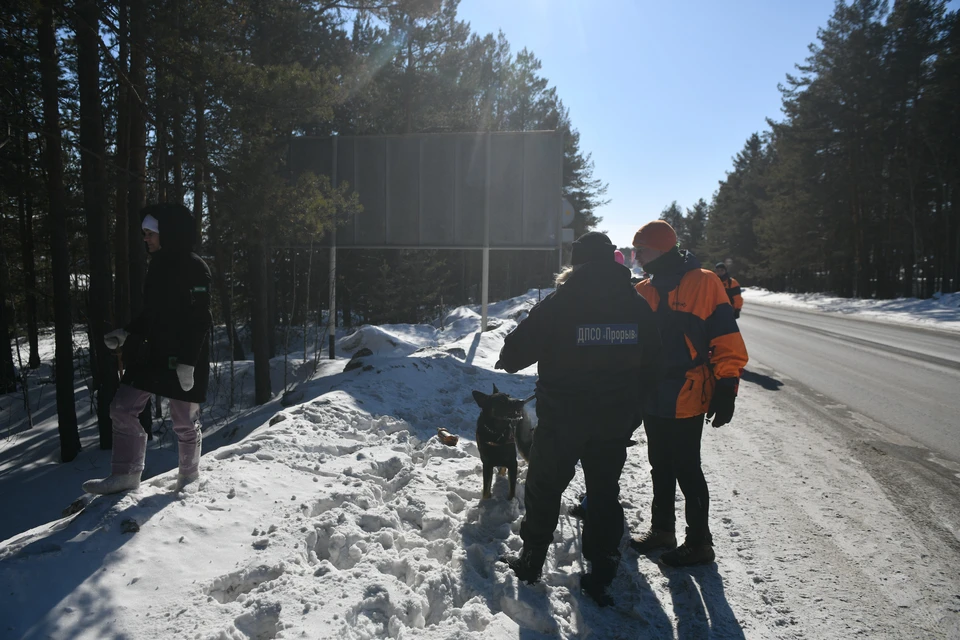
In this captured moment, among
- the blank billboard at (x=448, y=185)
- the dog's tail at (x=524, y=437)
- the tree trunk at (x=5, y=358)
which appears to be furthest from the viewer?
the tree trunk at (x=5, y=358)

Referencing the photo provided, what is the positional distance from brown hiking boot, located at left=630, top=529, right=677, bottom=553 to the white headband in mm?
3997

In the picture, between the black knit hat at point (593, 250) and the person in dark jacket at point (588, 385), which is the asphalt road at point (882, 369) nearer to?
the person in dark jacket at point (588, 385)

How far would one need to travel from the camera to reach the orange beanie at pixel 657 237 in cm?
353

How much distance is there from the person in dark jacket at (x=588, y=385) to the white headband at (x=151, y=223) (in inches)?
105

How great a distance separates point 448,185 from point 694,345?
11266mm

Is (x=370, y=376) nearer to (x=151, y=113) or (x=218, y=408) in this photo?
(x=218, y=408)

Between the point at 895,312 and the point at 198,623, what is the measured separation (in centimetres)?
2717

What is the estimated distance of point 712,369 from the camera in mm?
3379

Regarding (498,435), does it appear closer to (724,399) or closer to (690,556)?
(690,556)

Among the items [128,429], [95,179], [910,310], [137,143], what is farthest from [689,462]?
[910,310]

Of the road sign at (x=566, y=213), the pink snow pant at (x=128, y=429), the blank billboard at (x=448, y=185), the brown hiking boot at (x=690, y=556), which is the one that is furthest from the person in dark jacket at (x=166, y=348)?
the road sign at (x=566, y=213)

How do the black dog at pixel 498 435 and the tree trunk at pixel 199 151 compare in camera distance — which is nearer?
the black dog at pixel 498 435

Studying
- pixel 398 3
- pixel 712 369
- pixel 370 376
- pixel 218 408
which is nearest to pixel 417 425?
pixel 370 376

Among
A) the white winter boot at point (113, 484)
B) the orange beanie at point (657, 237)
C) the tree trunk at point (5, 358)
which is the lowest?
the tree trunk at point (5, 358)
